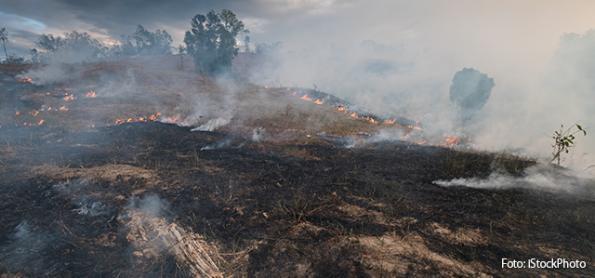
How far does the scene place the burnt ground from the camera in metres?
5.82

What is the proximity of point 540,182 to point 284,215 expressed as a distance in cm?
999

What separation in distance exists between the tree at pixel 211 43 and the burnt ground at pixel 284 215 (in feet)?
138

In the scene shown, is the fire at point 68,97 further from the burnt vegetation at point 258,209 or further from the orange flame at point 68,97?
the burnt vegetation at point 258,209

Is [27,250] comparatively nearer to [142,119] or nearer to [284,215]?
[284,215]

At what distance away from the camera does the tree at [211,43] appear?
175ft

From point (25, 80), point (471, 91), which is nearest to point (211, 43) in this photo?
point (25, 80)

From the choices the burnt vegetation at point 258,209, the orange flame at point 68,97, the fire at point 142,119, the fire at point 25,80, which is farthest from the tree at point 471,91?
the fire at point 25,80

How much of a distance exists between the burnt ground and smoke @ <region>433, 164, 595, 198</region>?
530 mm

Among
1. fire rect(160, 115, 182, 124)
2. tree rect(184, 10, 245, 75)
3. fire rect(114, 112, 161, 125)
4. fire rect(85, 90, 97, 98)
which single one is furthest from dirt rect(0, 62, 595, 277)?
tree rect(184, 10, 245, 75)

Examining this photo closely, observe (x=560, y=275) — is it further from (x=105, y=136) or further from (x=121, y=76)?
(x=121, y=76)

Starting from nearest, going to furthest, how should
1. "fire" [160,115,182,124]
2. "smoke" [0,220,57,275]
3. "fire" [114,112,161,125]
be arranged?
"smoke" [0,220,57,275] < "fire" [114,112,161,125] < "fire" [160,115,182,124]

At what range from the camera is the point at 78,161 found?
12172 mm

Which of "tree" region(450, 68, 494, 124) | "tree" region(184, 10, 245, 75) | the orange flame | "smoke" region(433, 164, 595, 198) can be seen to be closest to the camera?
"smoke" region(433, 164, 595, 198)

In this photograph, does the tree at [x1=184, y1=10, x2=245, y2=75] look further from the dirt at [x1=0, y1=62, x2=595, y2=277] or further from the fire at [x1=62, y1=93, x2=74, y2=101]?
the dirt at [x1=0, y1=62, x2=595, y2=277]
